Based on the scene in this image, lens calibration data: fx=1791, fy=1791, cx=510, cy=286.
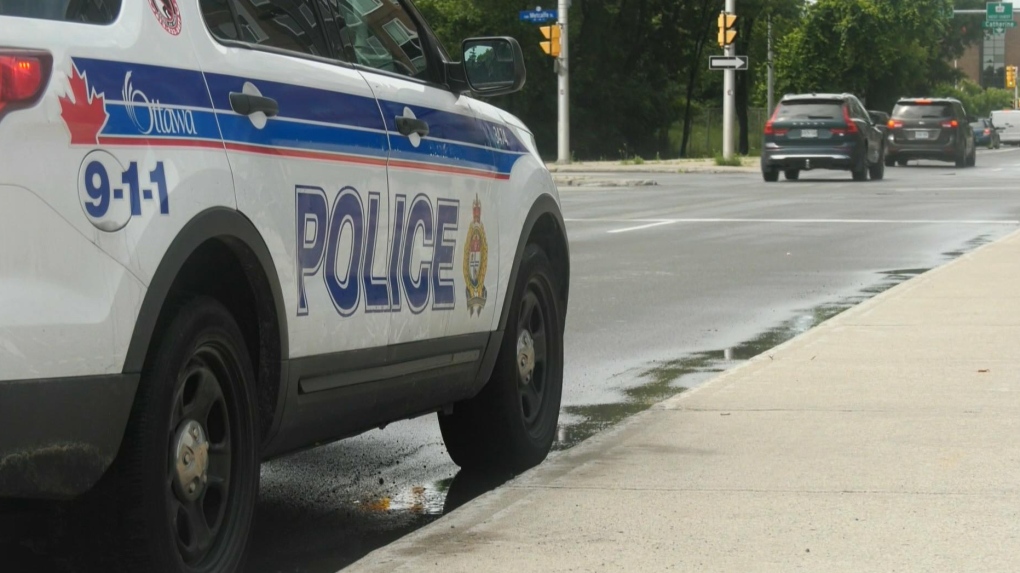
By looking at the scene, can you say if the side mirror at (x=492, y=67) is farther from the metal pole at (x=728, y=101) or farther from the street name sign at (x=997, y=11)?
the street name sign at (x=997, y=11)

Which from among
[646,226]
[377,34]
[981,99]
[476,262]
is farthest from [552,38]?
[981,99]

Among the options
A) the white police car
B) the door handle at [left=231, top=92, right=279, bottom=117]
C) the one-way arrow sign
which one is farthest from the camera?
the one-way arrow sign

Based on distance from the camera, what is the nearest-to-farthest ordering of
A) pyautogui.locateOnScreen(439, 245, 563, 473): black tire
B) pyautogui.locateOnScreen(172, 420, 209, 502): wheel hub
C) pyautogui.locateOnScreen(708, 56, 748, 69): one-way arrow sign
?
pyautogui.locateOnScreen(172, 420, 209, 502): wheel hub
pyautogui.locateOnScreen(439, 245, 563, 473): black tire
pyautogui.locateOnScreen(708, 56, 748, 69): one-way arrow sign

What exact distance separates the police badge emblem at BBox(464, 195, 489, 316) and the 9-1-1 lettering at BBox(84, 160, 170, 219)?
1.97 m

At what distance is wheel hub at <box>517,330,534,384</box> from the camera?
6529 millimetres

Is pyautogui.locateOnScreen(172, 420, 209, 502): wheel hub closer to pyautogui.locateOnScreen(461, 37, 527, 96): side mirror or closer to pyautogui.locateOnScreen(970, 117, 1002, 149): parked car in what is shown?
pyautogui.locateOnScreen(461, 37, 527, 96): side mirror

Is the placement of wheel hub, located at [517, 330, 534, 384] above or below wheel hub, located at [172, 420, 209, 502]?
below

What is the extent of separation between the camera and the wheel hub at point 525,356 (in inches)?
257

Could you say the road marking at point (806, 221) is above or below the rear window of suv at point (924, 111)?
below

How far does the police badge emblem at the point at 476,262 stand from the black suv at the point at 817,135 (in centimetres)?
2823

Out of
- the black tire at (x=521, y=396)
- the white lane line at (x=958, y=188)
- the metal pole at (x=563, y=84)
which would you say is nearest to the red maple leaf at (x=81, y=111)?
the black tire at (x=521, y=396)

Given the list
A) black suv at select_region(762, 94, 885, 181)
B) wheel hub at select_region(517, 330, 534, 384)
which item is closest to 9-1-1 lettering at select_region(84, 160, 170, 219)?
wheel hub at select_region(517, 330, 534, 384)

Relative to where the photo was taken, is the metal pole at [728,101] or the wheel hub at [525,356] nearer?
the wheel hub at [525,356]

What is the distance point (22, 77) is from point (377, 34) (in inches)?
86.5
